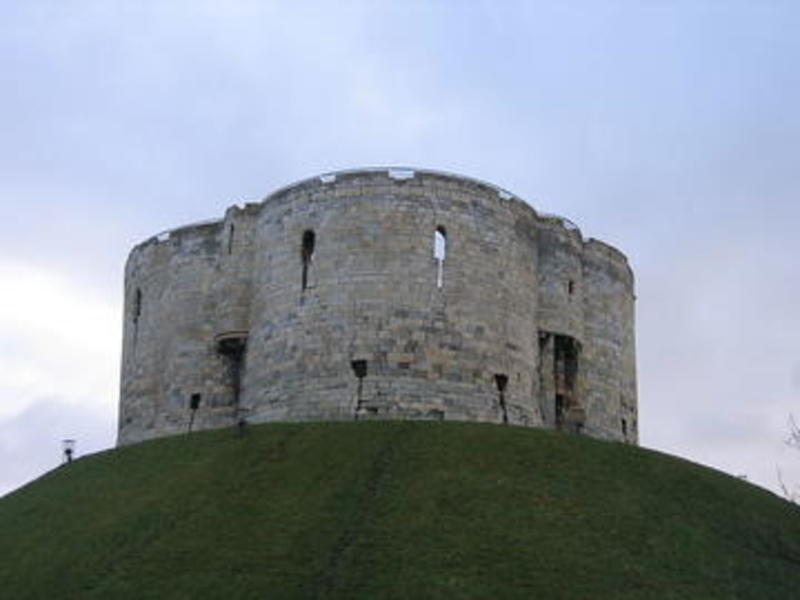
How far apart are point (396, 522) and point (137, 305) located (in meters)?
21.7

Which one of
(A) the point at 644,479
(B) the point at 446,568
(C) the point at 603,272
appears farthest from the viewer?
(C) the point at 603,272

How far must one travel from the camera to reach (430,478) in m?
37.8

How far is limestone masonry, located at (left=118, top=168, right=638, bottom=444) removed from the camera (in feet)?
147

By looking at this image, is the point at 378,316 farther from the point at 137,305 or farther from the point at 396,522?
the point at 137,305

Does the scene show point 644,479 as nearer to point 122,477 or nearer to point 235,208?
point 122,477

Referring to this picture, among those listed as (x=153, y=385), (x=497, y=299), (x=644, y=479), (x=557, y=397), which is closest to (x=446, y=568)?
(x=644, y=479)

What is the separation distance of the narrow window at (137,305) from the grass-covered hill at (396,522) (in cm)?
1031

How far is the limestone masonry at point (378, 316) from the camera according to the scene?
4491 cm

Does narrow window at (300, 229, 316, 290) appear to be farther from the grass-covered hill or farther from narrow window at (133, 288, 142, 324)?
narrow window at (133, 288, 142, 324)

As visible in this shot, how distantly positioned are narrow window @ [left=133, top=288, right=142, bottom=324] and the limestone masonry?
2.75 ft

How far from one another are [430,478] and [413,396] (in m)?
6.76

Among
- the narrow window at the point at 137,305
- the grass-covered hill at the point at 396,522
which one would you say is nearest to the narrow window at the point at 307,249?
the grass-covered hill at the point at 396,522

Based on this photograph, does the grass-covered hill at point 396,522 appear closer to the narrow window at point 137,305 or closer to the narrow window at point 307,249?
the narrow window at point 307,249

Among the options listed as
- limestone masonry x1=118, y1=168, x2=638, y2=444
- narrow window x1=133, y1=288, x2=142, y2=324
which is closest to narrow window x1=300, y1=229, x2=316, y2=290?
limestone masonry x1=118, y1=168, x2=638, y2=444
